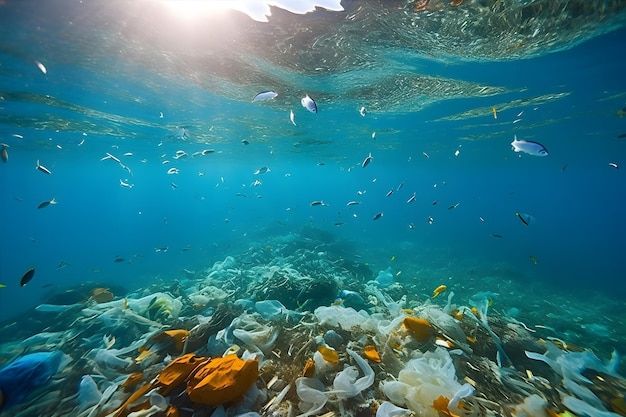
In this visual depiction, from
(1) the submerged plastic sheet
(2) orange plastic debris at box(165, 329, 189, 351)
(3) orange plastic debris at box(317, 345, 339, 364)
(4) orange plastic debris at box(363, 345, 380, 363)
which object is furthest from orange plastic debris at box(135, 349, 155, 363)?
(4) orange plastic debris at box(363, 345, 380, 363)

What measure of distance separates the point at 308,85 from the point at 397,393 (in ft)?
45.1

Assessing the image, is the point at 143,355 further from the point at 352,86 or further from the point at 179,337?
the point at 352,86

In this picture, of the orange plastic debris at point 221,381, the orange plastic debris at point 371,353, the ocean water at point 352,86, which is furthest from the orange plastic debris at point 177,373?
the ocean water at point 352,86

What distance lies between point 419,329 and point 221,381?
9.00 feet

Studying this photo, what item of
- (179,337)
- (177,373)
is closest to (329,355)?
(177,373)

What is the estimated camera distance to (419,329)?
149 inches

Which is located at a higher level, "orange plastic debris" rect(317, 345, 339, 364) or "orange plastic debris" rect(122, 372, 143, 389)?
"orange plastic debris" rect(317, 345, 339, 364)

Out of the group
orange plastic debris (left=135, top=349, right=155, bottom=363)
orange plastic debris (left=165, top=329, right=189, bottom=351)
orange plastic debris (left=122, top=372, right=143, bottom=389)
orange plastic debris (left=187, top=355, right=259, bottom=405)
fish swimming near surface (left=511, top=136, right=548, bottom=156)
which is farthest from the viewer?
fish swimming near surface (left=511, top=136, right=548, bottom=156)

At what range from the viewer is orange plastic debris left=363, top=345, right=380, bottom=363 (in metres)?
3.35

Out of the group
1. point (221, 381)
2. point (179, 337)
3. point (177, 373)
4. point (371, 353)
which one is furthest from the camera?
point (179, 337)

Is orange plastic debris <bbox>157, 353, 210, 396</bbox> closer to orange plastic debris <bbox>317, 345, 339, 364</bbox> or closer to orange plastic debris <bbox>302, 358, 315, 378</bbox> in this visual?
orange plastic debris <bbox>302, 358, 315, 378</bbox>

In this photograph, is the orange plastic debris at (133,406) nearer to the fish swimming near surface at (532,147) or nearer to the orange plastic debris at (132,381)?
the orange plastic debris at (132,381)

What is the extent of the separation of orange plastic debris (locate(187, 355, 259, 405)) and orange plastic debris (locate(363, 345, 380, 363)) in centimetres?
149

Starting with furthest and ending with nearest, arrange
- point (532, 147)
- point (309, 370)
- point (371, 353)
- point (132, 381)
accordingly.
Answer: point (532, 147), point (371, 353), point (132, 381), point (309, 370)
